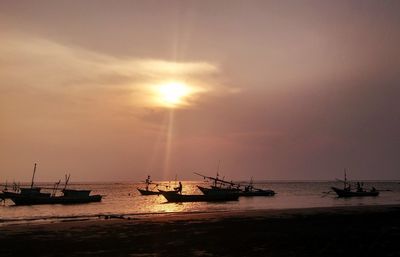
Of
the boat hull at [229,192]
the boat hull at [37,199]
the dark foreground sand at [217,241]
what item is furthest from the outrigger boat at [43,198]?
the dark foreground sand at [217,241]

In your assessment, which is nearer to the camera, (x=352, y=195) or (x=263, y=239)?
(x=263, y=239)

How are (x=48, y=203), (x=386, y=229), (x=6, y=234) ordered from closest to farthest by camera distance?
(x=386, y=229), (x=6, y=234), (x=48, y=203)

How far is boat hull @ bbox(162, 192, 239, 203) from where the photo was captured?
91144 millimetres

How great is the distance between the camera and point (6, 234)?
104 feet

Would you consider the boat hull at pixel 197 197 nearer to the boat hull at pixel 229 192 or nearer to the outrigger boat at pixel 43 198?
the boat hull at pixel 229 192

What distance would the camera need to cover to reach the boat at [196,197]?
299 feet

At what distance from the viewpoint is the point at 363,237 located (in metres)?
25.7

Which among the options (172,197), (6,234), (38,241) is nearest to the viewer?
(38,241)

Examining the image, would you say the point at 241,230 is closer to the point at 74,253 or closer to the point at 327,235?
the point at 327,235

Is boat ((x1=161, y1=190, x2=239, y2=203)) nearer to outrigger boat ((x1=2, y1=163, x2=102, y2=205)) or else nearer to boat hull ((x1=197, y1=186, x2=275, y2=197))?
boat hull ((x1=197, y1=186, x2=275, y2=197))

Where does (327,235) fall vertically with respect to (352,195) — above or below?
below

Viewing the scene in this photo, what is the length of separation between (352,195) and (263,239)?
95.2 metres

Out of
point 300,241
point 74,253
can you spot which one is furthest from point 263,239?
point 74,253

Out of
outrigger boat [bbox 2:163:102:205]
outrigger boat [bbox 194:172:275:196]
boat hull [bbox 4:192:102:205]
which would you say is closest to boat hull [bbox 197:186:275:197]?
outrigger boat [bbox 194:172:275:196]
